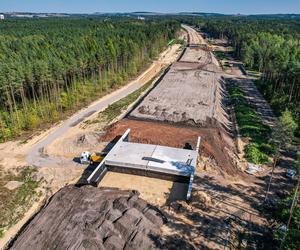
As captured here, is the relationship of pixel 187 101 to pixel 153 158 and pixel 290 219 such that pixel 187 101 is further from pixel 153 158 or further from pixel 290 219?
pixel 290 219

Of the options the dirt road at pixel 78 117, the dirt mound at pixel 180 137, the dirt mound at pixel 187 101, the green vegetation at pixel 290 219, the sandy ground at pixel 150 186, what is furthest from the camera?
the dirt mound at pixel 187 101

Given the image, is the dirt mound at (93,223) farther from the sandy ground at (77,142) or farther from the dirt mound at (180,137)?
the dirt mound at (180,137)

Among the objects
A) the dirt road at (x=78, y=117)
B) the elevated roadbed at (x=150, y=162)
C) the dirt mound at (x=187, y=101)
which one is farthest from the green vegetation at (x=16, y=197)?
the dirt mound at (x=187, y=101)

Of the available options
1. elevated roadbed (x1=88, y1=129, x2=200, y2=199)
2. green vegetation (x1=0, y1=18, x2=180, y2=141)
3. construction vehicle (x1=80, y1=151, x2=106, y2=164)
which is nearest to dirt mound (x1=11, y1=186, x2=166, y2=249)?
elevated roadbed (x1=88, y1=129, x2=200, y2=199)

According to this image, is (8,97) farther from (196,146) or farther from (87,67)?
(196,146)

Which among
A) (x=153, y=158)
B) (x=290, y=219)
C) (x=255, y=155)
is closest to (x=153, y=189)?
(x=153, y=158)

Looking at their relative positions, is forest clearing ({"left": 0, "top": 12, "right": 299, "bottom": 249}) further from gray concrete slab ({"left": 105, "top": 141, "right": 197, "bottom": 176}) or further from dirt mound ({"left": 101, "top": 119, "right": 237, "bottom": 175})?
gray concrete slab ({"left": 105, "top": 141, "right": 197, "bottom": 176})
